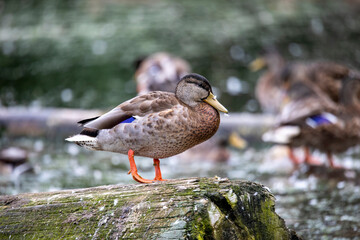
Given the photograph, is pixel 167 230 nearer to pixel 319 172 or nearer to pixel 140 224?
pixel 140 224

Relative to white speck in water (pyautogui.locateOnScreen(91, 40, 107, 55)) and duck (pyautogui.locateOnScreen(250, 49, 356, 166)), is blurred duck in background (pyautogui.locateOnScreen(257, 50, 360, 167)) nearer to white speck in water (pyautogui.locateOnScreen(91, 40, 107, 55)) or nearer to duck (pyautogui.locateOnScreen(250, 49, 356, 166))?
duck (pyautogui.locateOnScreen(250, 49, 356, 166))

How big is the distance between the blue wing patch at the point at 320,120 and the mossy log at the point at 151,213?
13.7 feet

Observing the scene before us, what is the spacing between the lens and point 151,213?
2.97m

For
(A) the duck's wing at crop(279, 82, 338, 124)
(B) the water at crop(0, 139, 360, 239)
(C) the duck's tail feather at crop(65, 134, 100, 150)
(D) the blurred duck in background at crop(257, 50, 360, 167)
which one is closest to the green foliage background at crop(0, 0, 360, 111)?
(B) the water at crop(0, 139, 360, 239)

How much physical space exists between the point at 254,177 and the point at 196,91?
3513 millimetres

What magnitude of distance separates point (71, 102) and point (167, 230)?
28.8 feet

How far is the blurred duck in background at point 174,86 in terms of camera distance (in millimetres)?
8172

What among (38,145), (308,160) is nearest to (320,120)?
(308,160)

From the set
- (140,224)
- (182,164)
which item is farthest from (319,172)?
(140,224)

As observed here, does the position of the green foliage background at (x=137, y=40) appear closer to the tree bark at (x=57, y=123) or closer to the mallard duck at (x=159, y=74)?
the mallard duck at (x=159, y=74)

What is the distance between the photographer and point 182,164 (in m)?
8.27

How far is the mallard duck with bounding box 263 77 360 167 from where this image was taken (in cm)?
734

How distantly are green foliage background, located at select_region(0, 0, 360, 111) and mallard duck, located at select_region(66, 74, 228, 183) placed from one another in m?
7.21

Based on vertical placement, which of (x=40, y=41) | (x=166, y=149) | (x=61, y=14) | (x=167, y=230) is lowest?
(x=167, y=230)
